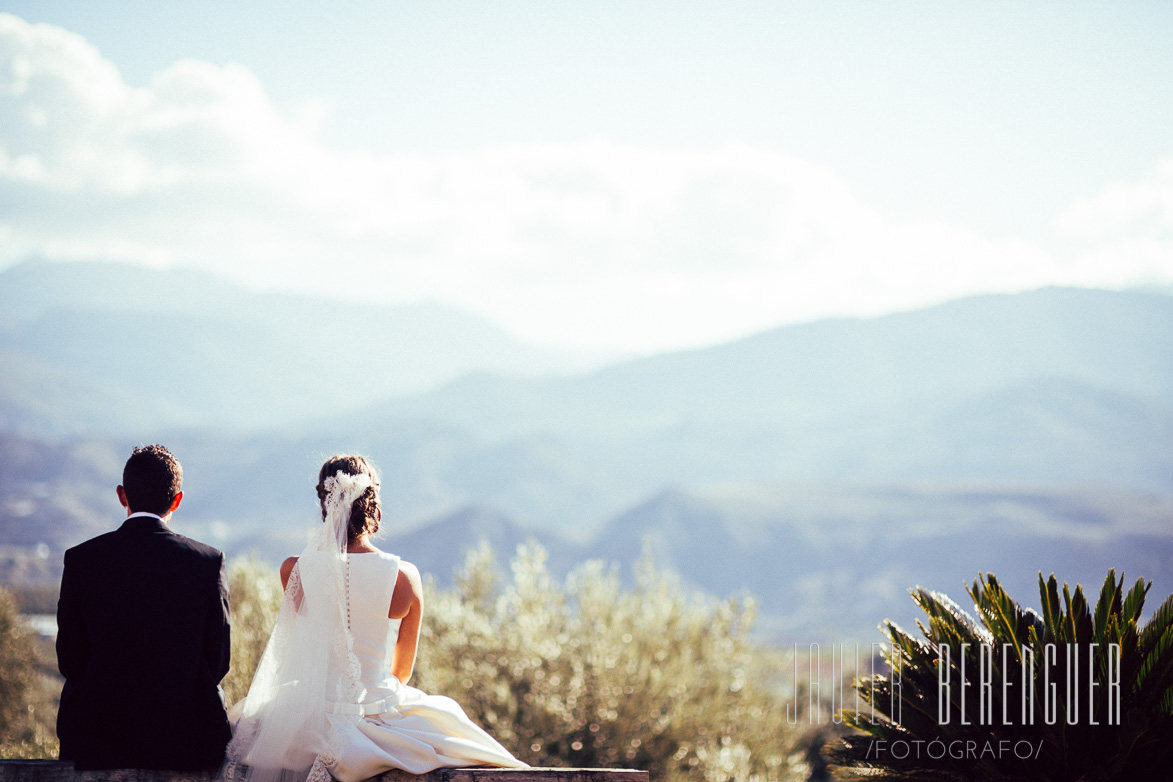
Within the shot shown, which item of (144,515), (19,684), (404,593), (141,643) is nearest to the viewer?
(141,643)

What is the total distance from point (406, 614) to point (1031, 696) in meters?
3.30

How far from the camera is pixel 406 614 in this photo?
5.38 m

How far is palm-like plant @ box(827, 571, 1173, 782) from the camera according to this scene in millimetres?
6051

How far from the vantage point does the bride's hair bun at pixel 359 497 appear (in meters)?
5.38

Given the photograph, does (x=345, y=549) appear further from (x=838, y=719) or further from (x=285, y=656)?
(x=838, y=719)

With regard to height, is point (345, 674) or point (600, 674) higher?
point (345, 674)

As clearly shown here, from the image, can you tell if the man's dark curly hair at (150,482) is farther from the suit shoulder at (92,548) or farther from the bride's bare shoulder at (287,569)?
the bride's bare shoulder at (287,569)

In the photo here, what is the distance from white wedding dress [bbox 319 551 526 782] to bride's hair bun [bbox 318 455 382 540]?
0.14 m

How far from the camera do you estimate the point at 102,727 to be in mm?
4848

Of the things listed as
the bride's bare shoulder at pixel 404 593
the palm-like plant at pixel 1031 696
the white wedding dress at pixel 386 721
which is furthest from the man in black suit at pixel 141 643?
the palm-like plant at pixel 1031 696

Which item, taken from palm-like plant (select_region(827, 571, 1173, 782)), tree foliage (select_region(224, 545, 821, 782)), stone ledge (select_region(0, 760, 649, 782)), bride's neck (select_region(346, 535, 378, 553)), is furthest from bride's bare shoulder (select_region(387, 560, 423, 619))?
tree foliage (select_region(224, 545, 821, 782))

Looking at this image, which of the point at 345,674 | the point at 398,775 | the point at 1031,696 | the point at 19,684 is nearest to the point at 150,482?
the point at 345,674

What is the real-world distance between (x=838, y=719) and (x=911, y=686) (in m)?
0.53

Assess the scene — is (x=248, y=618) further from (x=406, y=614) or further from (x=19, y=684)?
(x=406, y=614)
